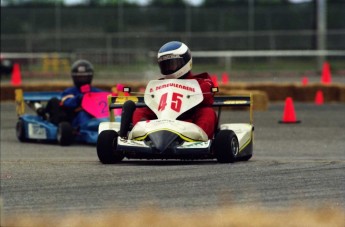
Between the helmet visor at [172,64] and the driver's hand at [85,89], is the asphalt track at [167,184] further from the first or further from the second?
the driver's hand at [85,89]

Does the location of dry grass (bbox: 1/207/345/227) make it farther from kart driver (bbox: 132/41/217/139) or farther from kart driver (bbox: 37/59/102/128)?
kart driver (bbox: 37/59/102/128)

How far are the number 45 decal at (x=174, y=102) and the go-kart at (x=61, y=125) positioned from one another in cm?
363

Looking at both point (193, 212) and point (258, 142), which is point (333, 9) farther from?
point (193, 212)

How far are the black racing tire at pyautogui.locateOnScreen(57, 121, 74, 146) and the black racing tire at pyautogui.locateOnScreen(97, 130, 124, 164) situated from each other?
13.1ft

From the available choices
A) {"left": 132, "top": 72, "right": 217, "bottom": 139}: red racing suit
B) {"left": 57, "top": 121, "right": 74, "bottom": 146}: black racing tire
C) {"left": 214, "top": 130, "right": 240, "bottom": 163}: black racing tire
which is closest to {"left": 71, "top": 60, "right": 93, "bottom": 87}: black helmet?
{"left": 57, "top": 121, "right": 74, "bottom": 146}: black racing tire

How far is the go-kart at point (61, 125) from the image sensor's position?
15.9 m

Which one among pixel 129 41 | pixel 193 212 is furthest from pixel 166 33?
pixel 193 212

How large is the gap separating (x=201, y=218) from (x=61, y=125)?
854 centimetres

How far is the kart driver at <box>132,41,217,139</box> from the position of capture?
1195 centimetres

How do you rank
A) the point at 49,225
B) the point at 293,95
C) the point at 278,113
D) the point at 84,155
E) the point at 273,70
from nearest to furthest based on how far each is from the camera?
the point at 49,225, the point at 84,155, the point at 278,113, the point at 293,95, the point at 273,70

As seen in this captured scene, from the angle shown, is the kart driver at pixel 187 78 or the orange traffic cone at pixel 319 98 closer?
the kart driver at pixel 187 78

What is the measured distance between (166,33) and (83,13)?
3163mm

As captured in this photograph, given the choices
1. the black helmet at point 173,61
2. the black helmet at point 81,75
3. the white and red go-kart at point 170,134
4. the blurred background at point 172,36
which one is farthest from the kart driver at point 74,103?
the blurred background at point 172,36

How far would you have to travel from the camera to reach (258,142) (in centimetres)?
1608
